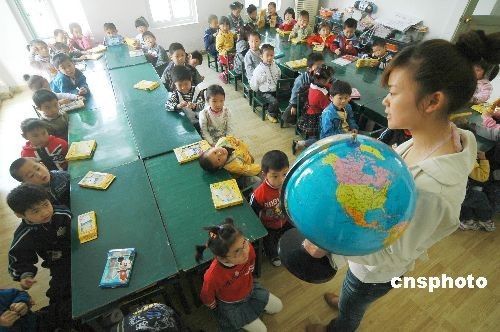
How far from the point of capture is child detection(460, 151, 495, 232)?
2725mm

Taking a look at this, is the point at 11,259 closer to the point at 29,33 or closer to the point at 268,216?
the point at 268,216

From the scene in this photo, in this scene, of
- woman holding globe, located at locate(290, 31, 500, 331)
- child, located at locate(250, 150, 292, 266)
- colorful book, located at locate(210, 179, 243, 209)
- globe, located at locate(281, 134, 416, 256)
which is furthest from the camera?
child, located at locate(250, 150, 292, 266)

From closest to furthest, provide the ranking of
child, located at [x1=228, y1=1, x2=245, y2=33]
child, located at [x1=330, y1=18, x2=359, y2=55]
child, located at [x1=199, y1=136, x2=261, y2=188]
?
1. child, located at [x1=199, y1=136, x2=261, y2=188]
2. child, located at [x1=330, y1=18, x2=359, y2=55]
3. child, located at [x1=228, y1=1, x2=245, y2=33]

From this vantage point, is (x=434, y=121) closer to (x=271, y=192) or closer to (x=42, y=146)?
(x=271, y=192)

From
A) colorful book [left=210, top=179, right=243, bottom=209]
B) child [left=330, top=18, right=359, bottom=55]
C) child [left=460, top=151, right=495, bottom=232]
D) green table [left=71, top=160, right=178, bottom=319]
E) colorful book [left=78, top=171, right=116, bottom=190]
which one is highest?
child [left=330, top=18, right=359, bottom=55]

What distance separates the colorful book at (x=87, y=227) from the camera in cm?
196

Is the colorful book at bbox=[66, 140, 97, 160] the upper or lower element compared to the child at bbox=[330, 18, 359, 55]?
lower

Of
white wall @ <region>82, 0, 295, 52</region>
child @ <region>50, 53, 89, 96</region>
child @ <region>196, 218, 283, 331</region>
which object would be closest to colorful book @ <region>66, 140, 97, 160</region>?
child @ <region>50, 53, 89, 96</region>

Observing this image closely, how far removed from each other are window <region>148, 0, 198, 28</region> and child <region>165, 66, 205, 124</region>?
15.4ft

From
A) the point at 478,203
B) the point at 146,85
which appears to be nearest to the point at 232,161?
the point at 146,85

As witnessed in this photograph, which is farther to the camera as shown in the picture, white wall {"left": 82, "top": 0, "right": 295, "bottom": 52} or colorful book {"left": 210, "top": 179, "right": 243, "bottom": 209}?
white wall {"left": 82, "top": 0, "right": 295, "bottom": 52}

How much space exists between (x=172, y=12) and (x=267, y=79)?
464 centimetres

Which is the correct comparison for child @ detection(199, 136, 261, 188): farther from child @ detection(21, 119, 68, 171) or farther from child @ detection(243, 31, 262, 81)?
child @ detection(243, 31, 262, 81)

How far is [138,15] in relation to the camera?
6.88 metres
